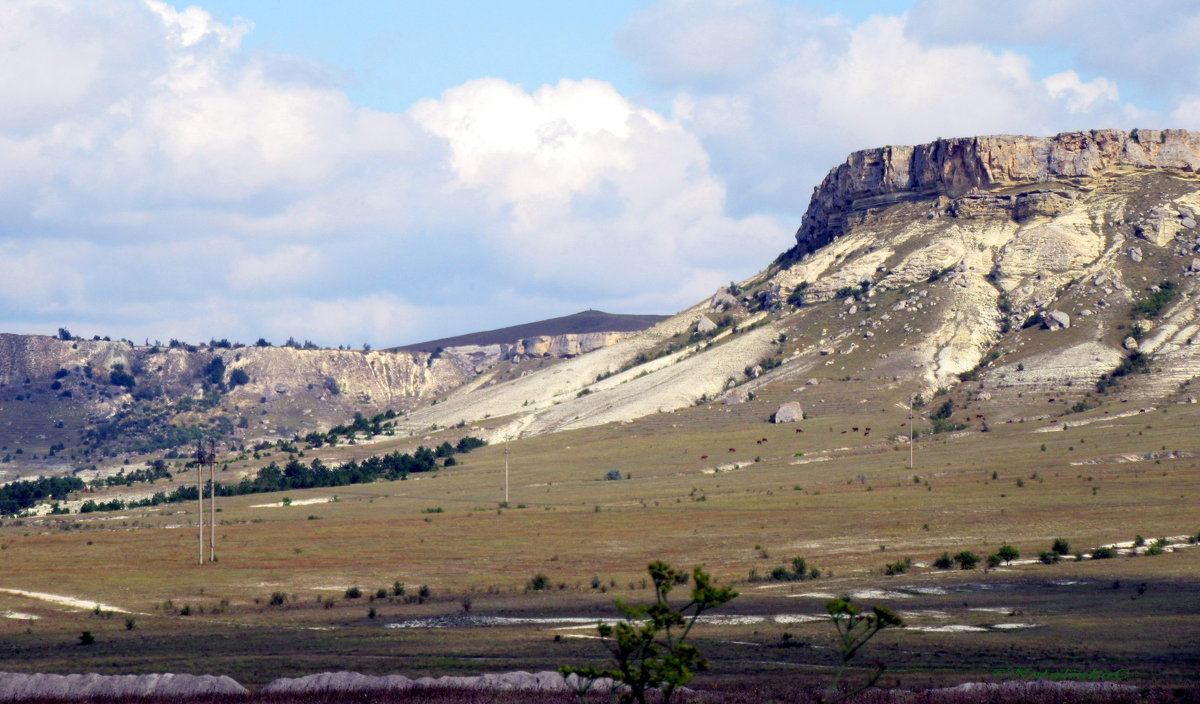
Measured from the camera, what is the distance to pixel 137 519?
3809 inches

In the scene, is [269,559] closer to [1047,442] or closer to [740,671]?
[740,671]

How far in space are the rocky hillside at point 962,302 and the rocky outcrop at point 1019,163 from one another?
0.62 feet

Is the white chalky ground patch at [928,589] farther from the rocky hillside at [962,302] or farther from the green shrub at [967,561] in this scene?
the rocky hillside at [962,302]

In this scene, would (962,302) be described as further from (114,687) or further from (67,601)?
(114,687)

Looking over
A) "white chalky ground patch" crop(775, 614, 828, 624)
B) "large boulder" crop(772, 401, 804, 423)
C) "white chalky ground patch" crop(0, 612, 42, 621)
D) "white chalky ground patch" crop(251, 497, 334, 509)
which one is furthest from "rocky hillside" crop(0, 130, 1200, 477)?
"white chalky ground patch" crop(0, 612, 42, 621)

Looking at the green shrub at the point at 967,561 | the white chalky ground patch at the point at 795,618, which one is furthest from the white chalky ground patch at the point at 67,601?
the green shrub at the point at 967,561

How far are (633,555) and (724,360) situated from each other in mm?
82051

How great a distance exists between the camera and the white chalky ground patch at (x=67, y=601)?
46.9 m

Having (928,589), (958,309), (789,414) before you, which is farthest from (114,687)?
(958,309)

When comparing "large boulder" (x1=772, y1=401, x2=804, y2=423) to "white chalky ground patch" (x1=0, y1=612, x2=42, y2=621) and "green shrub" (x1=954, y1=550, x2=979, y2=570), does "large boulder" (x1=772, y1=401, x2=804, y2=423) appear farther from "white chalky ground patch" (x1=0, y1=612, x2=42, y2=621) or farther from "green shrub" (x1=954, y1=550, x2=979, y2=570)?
"white chalky ground patch" (x1=0, y1=612, x2=42, y2=621)

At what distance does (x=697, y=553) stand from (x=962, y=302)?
80.4 metres

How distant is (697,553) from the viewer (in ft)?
199

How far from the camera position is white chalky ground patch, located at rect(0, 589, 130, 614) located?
154ft

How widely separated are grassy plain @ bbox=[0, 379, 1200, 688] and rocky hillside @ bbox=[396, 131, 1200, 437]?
22.3 feet
